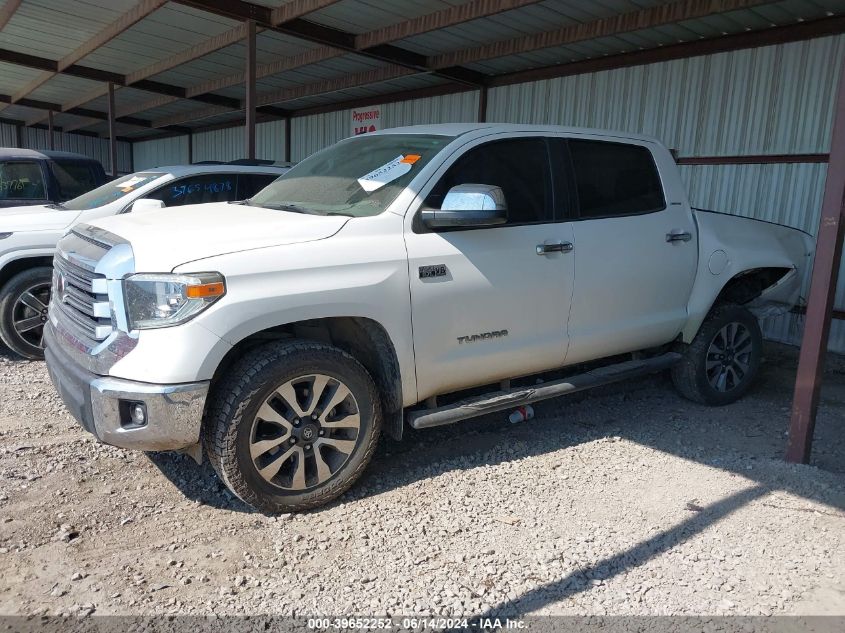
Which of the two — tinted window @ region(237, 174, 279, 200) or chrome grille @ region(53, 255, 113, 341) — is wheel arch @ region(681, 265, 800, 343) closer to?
chrome grille @ region(53, 255, 113, 341)

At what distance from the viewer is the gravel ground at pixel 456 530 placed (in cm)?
283

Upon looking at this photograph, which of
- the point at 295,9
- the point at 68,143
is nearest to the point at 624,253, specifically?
the point at 295,9

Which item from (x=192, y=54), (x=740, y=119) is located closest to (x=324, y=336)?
(x=740, y=119)

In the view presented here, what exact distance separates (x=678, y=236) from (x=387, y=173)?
221 centimetres

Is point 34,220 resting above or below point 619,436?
above

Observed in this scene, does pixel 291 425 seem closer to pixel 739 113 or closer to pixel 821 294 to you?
pixel 821 294

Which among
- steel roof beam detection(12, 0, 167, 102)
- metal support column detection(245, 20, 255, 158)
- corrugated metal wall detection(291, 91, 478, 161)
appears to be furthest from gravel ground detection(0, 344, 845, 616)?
corrugated metal wall detection(291, 91, 478, 161)

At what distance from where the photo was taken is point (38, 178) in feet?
25.2

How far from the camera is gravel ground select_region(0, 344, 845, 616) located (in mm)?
2828

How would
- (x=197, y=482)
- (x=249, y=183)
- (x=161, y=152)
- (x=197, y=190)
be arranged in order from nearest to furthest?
(x=197, y=482), (x=197, y=190), (x=249, y=183), (x=161, y=152)

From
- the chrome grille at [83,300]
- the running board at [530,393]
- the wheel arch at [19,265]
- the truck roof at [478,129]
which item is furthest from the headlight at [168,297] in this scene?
the wheel arch at [19,265]

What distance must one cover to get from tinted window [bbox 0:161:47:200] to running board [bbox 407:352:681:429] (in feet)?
20.2

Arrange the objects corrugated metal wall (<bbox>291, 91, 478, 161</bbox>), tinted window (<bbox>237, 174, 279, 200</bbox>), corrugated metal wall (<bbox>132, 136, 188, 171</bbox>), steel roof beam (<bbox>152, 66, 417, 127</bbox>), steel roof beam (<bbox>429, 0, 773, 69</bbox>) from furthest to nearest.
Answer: corrugated metal wall (<bbox>132, 136, 188, 171</bbox>) < corrugated metal wall (<bbox>291, 91, 478, 161</bbox>) < steel roof beam (<bbox>152, 66, 417, 127</bbox>) < tinted window (<bbox>237, 174, 279, 200</bbox>) < steel roof beam (<bbox>429, 0, 773, 69</bbox>)

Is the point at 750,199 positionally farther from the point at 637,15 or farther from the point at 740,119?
the point at 637,15
